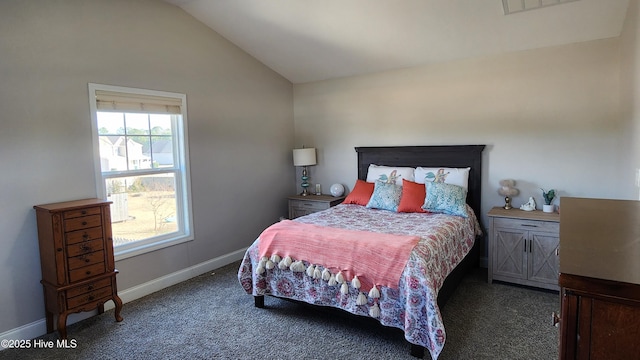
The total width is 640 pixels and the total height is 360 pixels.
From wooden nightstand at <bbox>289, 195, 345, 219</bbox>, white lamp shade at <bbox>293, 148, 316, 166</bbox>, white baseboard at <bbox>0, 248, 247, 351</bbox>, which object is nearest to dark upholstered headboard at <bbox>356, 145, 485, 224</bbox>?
wooden nightstand at <bbox>289, 195, 345, 219</bbox>

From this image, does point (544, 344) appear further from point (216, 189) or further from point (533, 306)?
point (216, 189)

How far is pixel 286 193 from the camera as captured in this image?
17.0ft

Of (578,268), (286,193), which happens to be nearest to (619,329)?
(578,268)

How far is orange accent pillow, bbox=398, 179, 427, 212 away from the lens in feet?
12.2

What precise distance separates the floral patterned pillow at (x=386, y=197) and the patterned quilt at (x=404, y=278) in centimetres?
14

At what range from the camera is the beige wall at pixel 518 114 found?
10.9 feet

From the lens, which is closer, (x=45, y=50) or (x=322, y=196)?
(x=45, y=50)

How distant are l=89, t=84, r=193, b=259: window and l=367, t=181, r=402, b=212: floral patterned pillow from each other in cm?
200

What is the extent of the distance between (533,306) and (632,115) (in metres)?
1.65

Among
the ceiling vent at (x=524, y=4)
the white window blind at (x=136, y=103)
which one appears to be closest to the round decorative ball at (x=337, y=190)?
the white window blind at (x=136, y=103)

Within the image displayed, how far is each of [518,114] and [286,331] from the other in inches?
121

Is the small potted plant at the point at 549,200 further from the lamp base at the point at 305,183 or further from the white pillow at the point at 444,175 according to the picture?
the lamp base at the point at 305,183

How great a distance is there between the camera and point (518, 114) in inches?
146

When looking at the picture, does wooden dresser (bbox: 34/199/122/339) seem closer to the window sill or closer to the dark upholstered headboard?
the window sill
